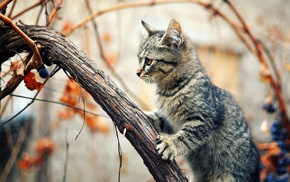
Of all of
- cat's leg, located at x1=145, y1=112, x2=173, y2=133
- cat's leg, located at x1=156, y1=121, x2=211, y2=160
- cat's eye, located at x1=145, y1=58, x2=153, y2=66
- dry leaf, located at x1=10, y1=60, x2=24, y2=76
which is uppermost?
dry leaf, located at x1=10, y1=60, x2=24, y2=76

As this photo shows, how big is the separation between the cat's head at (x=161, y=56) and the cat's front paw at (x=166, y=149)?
0.47m

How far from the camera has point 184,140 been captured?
2.24m

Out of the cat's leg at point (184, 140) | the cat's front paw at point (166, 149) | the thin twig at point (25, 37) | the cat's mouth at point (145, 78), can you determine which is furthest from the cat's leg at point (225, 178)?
the thin twig at point (25, 37)

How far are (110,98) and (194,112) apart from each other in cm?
63

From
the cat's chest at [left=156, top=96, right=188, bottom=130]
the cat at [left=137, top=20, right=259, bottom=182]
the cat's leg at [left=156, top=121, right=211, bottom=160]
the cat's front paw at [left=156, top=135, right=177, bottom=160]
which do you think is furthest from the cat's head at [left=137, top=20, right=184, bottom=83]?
the cat's front paw at [left=156, top=135, right=177, bottom=160]

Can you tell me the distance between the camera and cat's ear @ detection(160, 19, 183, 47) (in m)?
2.36

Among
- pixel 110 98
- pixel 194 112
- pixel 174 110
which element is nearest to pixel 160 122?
pixel 174 110

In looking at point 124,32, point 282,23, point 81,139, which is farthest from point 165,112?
point 282,23

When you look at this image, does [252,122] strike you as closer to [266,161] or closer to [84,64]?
[266,161]

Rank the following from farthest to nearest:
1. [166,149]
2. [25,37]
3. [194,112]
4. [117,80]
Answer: [117,80] < [194,112] < [166,149] < [25,37]

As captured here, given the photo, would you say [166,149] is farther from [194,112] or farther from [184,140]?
[194,112]

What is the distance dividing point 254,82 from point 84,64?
4526mm

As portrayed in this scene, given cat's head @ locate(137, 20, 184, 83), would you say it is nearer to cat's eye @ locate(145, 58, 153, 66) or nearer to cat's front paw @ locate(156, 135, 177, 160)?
cat's eye @ locate(145, 58, 153, 66)

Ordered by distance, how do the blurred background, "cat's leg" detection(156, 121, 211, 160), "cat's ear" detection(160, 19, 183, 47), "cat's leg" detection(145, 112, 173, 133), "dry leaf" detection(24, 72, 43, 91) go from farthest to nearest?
1. the blurred background
2. "cat's leg" detection(145, 112, 173, 133)
3. "cat's ear" detection(160, 19, 183, 47)
4. "dry leaf" detection(24, 72, 43, 91)
5. "cat's leg" detection(156, 121, 211, 160)
